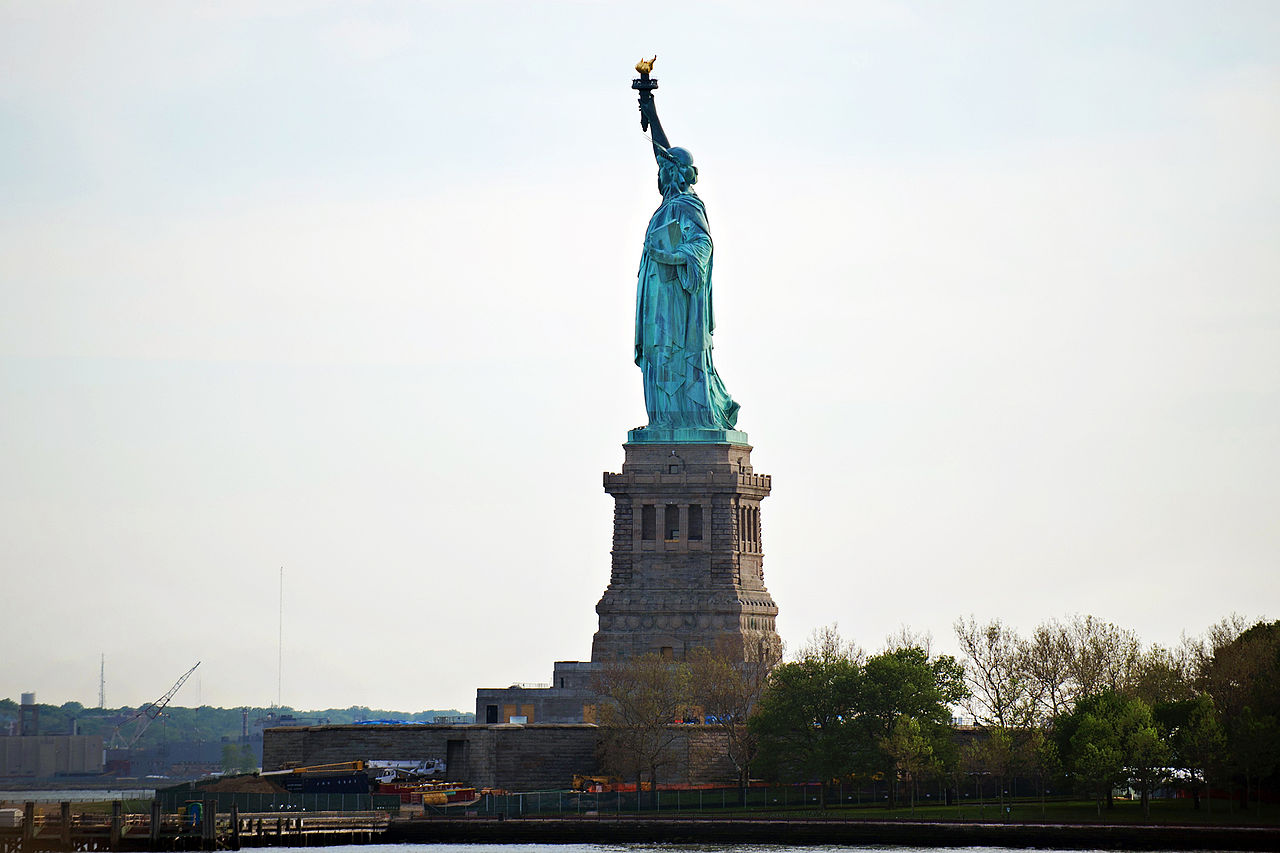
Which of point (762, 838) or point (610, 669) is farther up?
point (610, 669)

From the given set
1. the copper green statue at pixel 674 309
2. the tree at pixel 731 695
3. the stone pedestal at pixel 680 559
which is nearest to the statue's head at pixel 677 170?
the copper green statue at pixel 674 309

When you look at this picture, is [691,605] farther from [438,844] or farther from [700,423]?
[438,844]

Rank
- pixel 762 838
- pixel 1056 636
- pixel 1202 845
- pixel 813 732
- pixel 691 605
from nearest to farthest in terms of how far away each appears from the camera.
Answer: pixel 1202 845 < pixel 762 838 < pixel 813 732 < pixel 1056 636 < pixel 691 605

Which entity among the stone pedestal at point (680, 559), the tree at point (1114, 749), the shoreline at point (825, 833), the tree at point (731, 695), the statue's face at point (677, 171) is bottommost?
the shoreline at point (825, 833)

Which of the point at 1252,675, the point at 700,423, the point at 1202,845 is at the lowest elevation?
the point at 1202,845

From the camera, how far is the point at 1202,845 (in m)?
85.8

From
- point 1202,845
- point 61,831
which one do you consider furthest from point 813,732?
point 61,831

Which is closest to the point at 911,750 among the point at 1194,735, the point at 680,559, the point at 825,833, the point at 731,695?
the point at 825,833

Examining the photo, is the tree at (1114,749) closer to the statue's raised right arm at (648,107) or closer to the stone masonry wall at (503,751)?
the stone masonry wall at (503,751)

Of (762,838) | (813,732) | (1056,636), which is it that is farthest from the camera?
(1056,636)

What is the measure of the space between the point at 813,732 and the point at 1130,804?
12.8 metres

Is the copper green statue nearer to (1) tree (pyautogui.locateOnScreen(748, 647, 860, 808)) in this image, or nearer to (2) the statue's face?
(2) the statue's face

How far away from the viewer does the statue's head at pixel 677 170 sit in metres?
121

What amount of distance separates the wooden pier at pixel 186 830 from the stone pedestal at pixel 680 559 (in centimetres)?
2223
